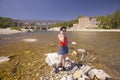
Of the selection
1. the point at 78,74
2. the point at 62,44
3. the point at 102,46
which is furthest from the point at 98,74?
the point at 102,46

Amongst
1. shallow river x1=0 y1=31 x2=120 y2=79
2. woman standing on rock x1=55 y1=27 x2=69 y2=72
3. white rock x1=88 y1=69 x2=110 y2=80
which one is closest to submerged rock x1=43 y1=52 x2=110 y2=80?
white rock x1=88 y1=69 x2=110 y2=80

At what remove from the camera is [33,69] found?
347 inches

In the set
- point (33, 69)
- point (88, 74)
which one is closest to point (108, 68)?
point (88, 74)

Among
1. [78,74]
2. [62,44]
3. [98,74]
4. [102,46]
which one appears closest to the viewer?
[78,74]

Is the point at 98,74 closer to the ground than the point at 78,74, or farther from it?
closer to the ground

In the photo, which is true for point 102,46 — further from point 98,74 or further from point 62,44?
point 62,44

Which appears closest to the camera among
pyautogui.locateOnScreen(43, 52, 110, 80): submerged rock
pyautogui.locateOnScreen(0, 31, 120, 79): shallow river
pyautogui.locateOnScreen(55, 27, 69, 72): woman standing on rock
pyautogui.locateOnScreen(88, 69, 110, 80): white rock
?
pyautogui.locateOnScreen(43, 52, 110, 80): submerged rock

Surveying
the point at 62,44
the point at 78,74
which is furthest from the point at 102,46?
the point at 78,74

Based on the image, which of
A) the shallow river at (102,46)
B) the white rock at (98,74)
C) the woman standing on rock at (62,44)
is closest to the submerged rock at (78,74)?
the white rock at (98,74)

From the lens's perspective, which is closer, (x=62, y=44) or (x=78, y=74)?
(x=78, y=74)

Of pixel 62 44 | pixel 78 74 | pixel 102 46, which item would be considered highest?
pixel 62 44

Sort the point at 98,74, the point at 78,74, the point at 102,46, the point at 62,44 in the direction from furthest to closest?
the point at 102,46, the point at 62,44, the point at 98,74, the point at 78,74

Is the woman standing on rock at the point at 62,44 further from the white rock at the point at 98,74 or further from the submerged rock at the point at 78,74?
the white rock at the point at 98,74

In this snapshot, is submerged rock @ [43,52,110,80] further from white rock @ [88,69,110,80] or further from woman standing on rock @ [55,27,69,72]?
woman standing on rock @ [55,27,69,72]
